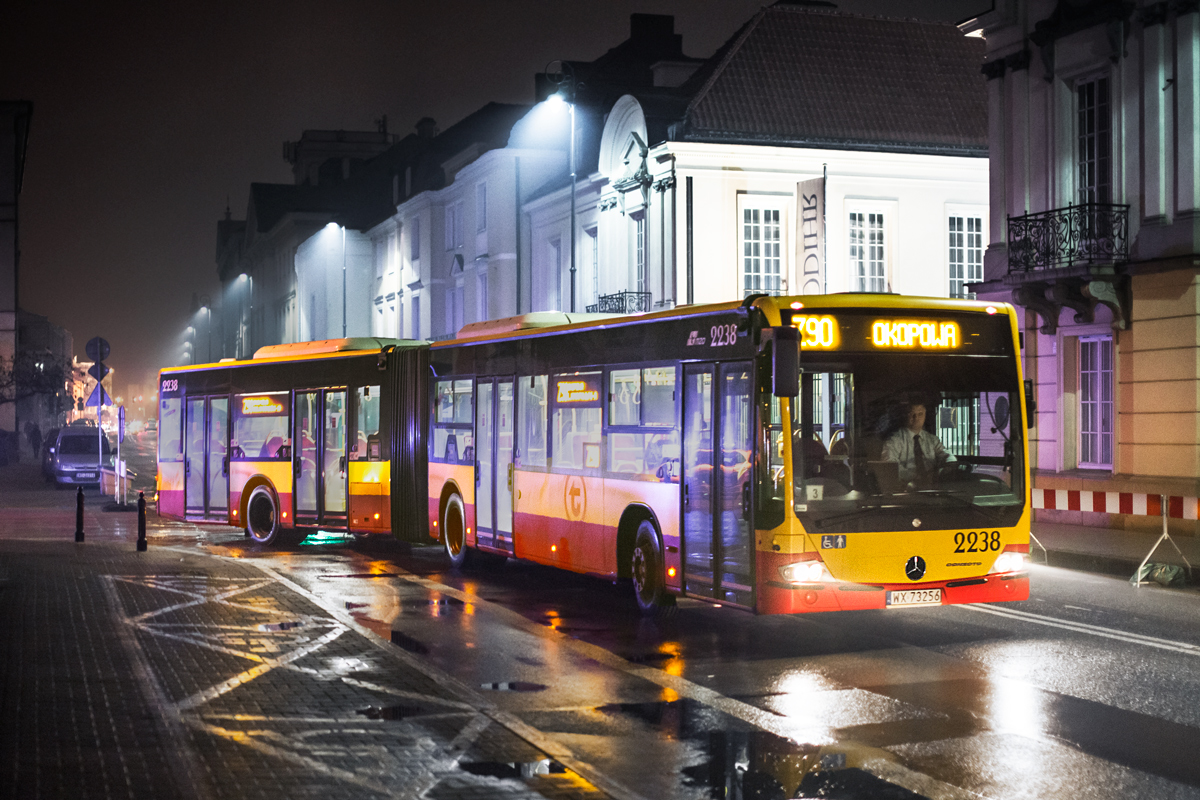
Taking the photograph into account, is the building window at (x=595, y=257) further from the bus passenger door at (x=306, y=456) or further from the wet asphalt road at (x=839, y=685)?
the wet asphalt road at (x=839, y=685)

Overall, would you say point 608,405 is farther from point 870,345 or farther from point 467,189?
point 467,189

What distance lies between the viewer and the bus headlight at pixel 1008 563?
11.8 metres

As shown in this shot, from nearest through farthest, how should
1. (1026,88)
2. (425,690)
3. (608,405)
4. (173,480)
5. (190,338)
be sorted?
1. (425,690)
2. (608,405)
3. (173,480)
4. (1026,88)
5. (190,338)

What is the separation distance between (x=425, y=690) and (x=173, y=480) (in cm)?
1613

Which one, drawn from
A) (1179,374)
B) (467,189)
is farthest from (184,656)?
(467,189)

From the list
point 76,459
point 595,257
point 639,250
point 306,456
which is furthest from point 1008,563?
point 76,459

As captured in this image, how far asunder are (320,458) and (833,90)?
19945 millimetres

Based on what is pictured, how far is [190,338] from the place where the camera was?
165 meters

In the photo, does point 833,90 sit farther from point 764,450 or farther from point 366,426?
point 764,450

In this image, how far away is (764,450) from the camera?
445 inches

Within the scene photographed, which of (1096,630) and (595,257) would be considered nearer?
(1096,630)

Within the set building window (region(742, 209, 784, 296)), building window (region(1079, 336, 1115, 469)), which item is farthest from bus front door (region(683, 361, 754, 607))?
building window (region(742, 209, 784, 296))

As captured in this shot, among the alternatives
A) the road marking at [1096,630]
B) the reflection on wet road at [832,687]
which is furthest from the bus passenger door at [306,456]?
the road marking at [1096,630]

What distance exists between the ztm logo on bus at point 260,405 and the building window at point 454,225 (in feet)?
104
